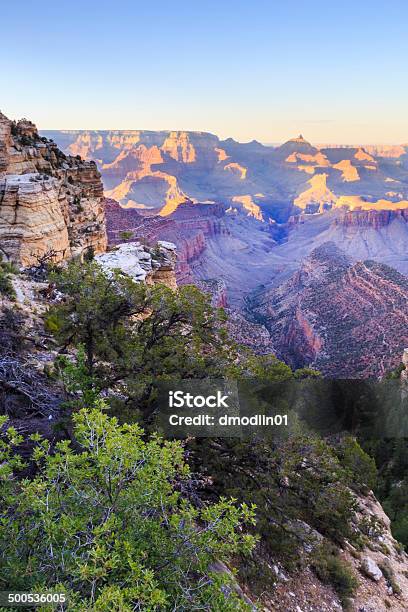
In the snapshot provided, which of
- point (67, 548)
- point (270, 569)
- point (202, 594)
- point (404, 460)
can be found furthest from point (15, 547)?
point (404, 460)

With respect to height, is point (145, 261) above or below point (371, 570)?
above

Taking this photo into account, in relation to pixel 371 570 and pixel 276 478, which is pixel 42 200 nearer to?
pixel 276 478

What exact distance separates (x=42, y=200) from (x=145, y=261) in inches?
256

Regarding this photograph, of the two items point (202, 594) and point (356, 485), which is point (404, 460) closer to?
point (356, 485)

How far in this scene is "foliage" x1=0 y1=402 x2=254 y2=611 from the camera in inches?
175

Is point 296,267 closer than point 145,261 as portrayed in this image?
No

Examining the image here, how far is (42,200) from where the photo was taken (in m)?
24.3

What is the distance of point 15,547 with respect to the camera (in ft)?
15.8

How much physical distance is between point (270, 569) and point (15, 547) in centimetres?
634

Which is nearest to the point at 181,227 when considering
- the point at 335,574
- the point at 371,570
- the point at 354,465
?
the point at 354,465

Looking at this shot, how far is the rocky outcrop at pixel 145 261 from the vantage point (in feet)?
80.3

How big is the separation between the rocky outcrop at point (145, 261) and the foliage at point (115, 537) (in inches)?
696

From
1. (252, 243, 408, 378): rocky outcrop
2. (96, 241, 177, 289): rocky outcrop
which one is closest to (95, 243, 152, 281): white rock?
(96, 241, 177, 289): rocky outcrop

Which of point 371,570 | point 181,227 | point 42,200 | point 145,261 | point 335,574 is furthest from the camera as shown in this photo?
point 181,227
